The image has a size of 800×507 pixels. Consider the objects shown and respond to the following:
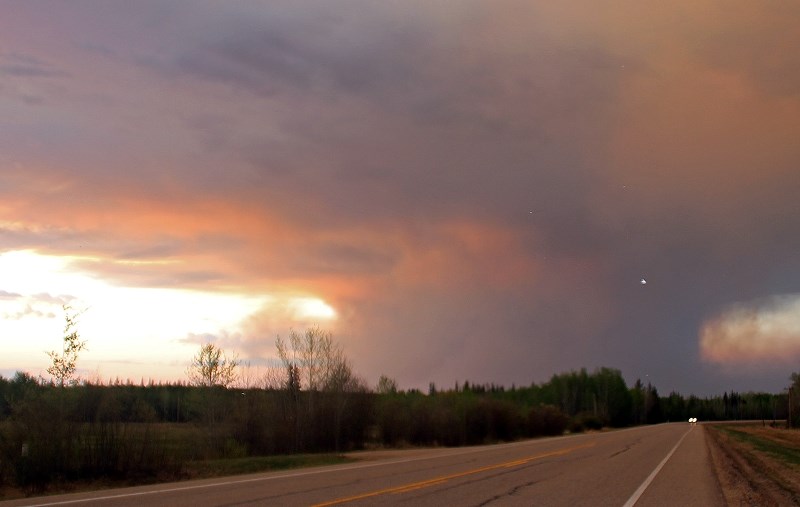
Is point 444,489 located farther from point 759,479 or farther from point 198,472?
point 759,479

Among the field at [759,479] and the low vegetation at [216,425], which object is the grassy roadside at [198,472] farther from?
the field at [759,479]

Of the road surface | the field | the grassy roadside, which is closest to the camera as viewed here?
the road surface

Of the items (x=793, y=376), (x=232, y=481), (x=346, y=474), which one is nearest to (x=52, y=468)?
(x=232, y=481)

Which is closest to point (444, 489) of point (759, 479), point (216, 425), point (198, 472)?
point (198, 472)

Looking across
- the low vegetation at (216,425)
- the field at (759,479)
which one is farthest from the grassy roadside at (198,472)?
the field at (759,479)

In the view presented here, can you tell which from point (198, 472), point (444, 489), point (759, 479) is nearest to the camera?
point (444, 489)

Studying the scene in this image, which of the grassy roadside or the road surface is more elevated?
the road surface

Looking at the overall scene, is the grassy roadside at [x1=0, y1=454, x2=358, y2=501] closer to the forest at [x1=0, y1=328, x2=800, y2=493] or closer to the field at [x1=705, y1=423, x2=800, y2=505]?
the forest at [x1=0, y1=328, x2=800, y2=493]

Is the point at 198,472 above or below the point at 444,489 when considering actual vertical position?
below

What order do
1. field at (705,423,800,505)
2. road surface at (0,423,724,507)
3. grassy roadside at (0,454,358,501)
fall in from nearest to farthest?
road surface at (0,423,724,507), field at (705,423,800,505), grassy roadside at (0,454,358,501)

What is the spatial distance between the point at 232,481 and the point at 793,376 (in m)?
160

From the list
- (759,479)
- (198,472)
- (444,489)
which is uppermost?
(444,489)

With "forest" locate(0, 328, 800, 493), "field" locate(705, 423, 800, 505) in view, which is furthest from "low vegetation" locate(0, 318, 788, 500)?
"field" locate(705, 423, 800, 505)

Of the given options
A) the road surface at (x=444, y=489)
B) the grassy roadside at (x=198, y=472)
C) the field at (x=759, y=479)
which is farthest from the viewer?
the grassy roadside at (x=198, y=472)
